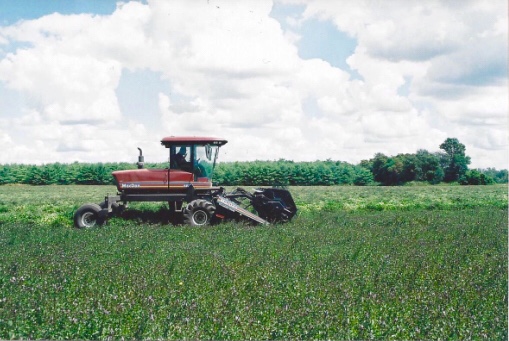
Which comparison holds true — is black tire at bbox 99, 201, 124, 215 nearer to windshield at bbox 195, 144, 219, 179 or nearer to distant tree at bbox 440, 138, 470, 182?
windshield at bbox 195, 144, 219, 179

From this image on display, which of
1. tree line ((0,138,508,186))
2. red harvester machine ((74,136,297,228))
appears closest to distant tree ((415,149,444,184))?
tree line ((0,138,508,186))

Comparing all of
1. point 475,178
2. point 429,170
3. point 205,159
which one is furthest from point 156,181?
point 475,178

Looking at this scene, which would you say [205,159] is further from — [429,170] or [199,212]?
[429,170]

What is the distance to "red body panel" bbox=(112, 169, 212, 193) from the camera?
1542 cm

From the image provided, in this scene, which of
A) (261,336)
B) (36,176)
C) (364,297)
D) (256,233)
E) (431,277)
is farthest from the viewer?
(36,176)

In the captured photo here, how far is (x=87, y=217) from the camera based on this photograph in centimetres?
1516

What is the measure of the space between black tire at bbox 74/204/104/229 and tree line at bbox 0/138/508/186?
37315 millimetres

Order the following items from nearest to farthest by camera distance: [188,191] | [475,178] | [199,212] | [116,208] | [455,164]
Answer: [199,212] → [188,191] → [116,208] → [475,178] → [455,164]

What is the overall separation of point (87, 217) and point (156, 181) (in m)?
2.32

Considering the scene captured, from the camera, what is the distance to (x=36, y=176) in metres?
60.6

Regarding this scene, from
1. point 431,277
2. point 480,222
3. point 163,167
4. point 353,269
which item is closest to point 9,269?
point 353,269

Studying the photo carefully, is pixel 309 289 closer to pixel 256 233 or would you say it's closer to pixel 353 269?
pixel 353 269

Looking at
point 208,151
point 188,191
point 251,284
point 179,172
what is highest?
point 208,151

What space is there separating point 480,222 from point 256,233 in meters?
7.86
